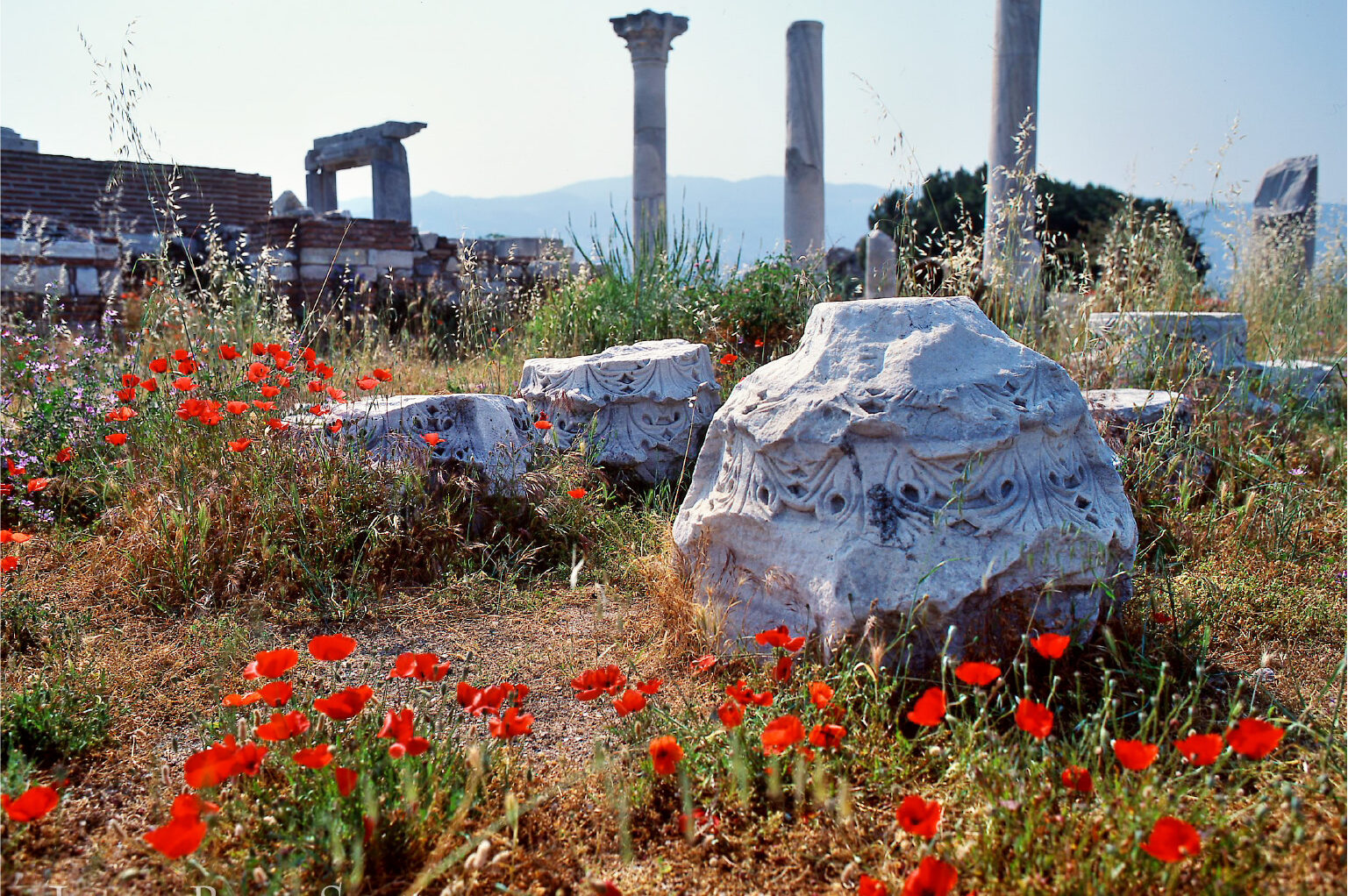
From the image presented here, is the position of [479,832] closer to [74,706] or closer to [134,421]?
[74,706]

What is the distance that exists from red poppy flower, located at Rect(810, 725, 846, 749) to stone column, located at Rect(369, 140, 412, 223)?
610 inches

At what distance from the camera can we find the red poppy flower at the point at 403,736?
1544mm

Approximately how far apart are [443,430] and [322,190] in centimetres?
1643

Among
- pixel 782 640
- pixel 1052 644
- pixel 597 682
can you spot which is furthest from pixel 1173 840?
pixel 597 682

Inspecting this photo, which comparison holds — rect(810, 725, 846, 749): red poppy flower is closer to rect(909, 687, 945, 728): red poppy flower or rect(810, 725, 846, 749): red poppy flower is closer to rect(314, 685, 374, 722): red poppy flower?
rect(909, 687, 945, 728): red poppy flower

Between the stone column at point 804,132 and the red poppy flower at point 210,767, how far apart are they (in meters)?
10.5

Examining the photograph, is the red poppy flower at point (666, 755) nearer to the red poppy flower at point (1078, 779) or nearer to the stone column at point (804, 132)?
the red poppy flower at point (1078, 779)

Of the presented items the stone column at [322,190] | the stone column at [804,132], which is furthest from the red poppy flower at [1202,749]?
the stone column at [322,190]

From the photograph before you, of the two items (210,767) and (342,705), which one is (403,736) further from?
(210,767)

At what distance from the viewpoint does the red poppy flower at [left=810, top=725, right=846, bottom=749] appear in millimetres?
1673

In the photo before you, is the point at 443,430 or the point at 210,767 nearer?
the point at 210,767

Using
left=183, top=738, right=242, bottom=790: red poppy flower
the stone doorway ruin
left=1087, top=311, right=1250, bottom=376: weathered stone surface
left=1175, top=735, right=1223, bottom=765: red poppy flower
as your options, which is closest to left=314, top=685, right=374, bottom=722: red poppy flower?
left=183, top=738, right=242, bottom=790: red poppy flower

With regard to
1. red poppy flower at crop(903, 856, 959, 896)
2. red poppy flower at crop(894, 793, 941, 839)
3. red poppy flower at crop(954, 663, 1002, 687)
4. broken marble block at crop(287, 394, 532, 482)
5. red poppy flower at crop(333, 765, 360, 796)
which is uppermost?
broken marble block at crop(287, 394, 532, 482)

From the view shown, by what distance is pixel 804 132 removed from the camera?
1145 centimetres
